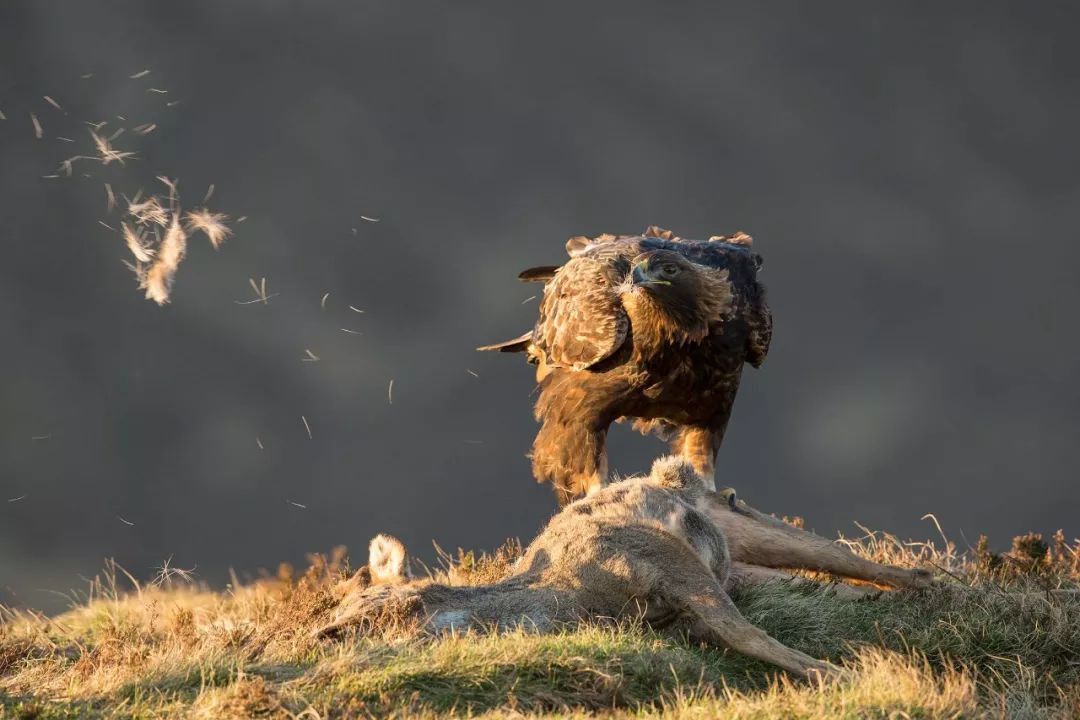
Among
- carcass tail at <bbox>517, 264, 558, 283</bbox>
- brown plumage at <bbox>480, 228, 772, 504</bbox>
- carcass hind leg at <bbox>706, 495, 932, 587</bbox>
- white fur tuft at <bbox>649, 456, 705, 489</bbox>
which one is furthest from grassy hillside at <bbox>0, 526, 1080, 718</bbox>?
carcass tail at <bbox>517, 264, 558, 283</bbox>

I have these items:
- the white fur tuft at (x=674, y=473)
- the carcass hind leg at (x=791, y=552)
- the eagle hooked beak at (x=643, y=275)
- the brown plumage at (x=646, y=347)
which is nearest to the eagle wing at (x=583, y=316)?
the brown plumage at (x=646, y=347)

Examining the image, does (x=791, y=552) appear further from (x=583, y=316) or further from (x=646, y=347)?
(x=583, y=316)

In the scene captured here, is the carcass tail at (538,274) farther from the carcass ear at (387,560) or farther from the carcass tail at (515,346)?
the carcass ear at (387,560)

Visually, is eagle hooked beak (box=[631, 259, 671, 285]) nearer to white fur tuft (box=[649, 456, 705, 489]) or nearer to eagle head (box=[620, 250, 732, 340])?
eagle head (box=[620, 250, 732, 340])

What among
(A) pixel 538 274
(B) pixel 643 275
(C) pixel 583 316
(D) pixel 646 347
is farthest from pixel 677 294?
(A) pixel 538 274

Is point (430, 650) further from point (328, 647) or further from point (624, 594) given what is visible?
point (624, 594)

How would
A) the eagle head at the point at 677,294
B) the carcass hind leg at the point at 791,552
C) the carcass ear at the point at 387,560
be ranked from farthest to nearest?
the eagle head at the point at 677,294 < the carcass hind leg at the point at 791,552 < the carcass ear at the point at 387,560

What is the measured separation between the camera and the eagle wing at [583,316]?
403 inches

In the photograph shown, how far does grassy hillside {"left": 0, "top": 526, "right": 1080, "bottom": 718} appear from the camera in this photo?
15.5ft

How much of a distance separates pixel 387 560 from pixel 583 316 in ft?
14.2

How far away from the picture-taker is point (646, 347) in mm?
10141

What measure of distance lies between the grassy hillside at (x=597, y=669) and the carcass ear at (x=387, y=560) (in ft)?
1.69

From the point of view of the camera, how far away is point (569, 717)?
4.61m

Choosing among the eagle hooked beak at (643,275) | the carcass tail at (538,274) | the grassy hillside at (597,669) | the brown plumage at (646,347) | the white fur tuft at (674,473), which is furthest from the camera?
the carcass tail at (538,274)
